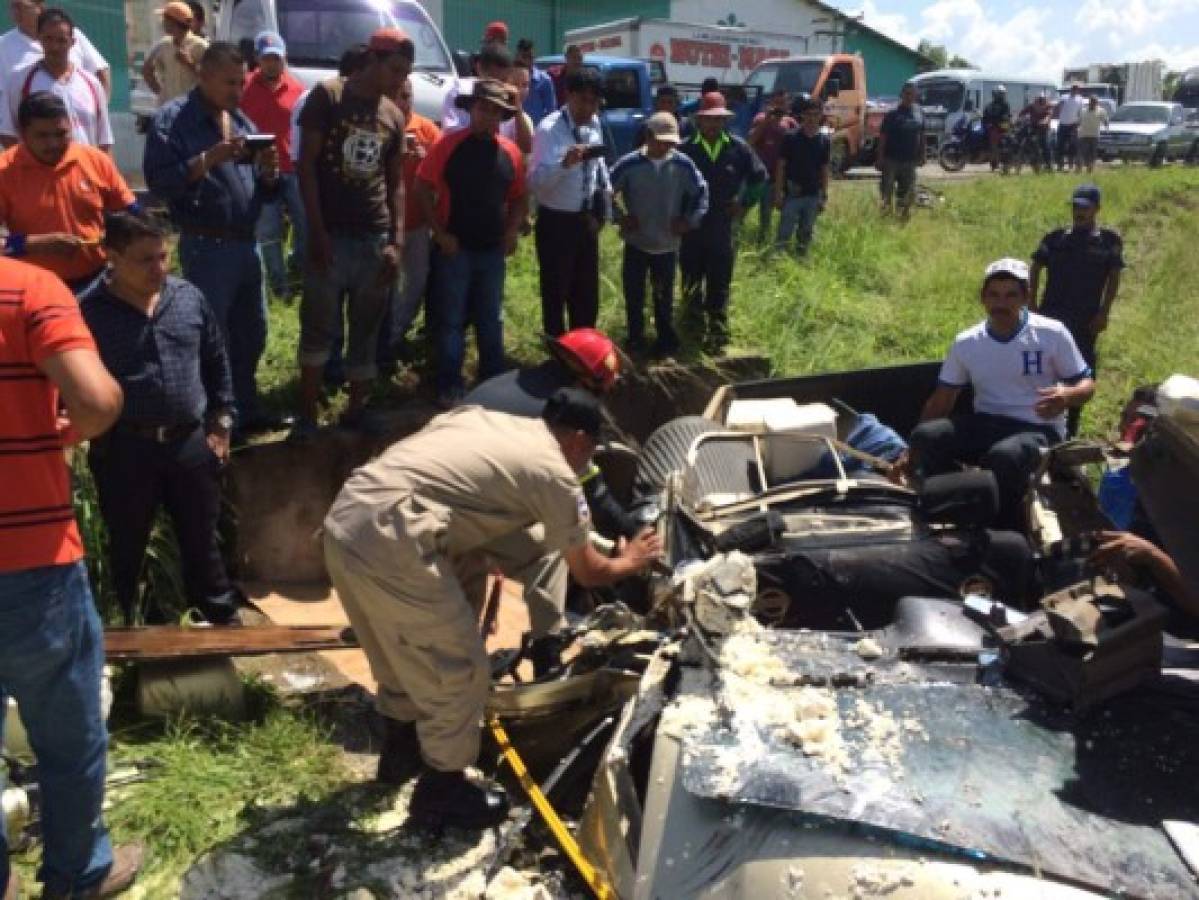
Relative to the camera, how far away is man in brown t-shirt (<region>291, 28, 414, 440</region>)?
18.5 ft

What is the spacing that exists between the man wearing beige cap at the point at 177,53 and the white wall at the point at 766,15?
71.0 ft

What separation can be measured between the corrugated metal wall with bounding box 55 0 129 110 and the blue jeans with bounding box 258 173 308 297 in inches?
381

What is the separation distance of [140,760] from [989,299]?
4293 millimetres

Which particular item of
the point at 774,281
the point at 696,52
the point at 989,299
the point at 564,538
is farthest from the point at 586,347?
the point at 696,52

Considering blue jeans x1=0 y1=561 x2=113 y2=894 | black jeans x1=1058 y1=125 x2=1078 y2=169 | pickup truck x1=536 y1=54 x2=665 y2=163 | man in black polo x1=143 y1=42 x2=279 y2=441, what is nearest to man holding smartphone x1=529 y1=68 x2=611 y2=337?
man in black polo x1=143 y1=42 x2=279 y2=441

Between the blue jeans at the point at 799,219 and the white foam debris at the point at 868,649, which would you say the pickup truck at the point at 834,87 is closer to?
the blue jeans at the point at 799,219

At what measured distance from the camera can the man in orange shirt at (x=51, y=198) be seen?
4914 millimetres

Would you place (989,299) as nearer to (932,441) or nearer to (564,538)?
(932,441)

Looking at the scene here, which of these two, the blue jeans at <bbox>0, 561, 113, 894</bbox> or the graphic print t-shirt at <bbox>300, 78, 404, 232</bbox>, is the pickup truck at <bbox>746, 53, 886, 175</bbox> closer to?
the graphic print t-shirt at <bbox>300, 78, 404, 232</bbox>

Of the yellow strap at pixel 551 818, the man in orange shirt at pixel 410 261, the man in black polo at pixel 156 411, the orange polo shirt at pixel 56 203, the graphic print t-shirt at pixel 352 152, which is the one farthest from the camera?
the man in orange shirt at pixel 410 261

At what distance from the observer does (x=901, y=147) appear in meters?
14.5

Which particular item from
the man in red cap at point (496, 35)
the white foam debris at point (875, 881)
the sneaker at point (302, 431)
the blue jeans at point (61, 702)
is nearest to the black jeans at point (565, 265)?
the sneaker at point (302, 431)

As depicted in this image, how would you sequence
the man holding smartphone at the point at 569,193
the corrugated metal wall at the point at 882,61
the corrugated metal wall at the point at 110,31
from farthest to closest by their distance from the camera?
the corrugated metal wall at the point at 882,61 → the corrugated metal wall at the point at 110,31 → the man holding smartphone at the point at 569,193

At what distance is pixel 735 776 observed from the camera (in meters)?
2.35
